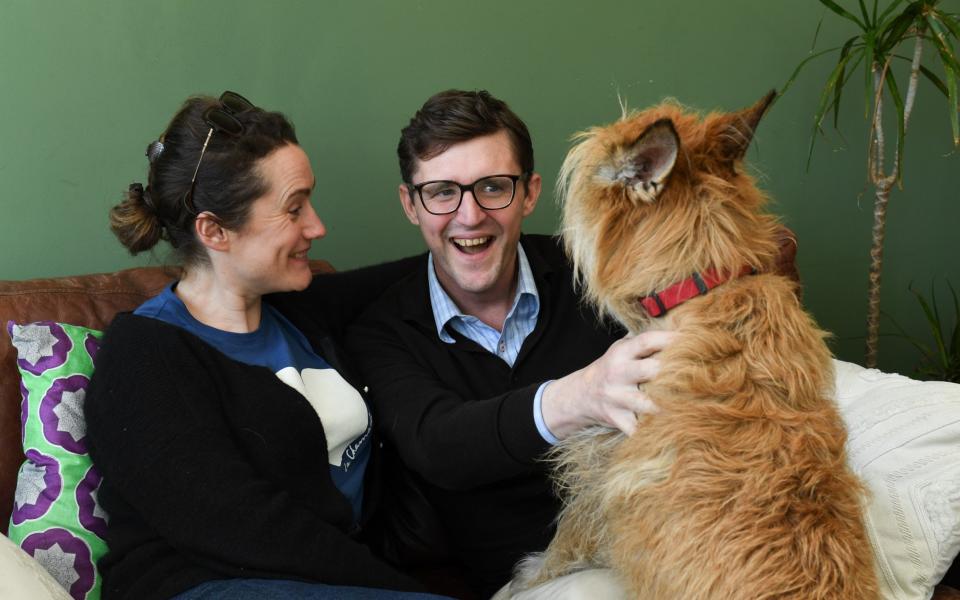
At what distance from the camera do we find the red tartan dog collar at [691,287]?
4.31ft

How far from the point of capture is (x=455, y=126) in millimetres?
1769

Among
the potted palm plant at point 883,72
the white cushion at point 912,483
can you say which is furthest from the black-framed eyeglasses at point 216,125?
the potted palm plant at point 883,72

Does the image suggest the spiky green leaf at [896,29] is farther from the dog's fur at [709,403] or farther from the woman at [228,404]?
the woman at [228,404]

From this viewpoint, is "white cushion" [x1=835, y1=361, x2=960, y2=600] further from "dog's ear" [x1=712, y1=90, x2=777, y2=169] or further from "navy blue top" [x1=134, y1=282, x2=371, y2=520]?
"navy blue top" [x1=134, y1=282, x2=371, y2=520]

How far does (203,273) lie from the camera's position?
66.8 inches

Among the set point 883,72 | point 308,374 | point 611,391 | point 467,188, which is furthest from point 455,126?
point 883,72

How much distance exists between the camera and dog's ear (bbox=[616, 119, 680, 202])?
123 centimetres

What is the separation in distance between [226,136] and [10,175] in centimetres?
82

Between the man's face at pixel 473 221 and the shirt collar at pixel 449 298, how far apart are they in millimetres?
45

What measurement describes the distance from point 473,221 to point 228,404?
66 centimetres

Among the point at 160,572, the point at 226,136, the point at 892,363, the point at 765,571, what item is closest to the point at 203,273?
the point at 226,136

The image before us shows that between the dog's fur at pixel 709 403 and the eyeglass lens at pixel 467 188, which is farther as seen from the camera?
the eyeglass lens at pixel 467 188

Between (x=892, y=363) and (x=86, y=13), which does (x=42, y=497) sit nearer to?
(x=86, y=13)

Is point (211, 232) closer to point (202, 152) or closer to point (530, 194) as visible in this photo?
point (202, 152)
